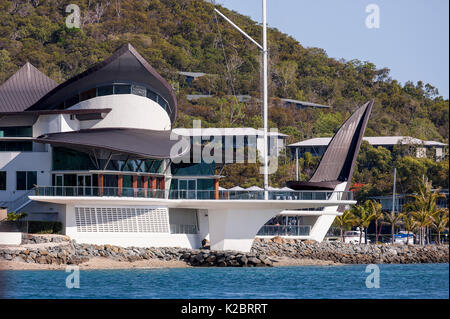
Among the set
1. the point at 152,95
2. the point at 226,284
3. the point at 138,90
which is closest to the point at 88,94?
the point at 138,90

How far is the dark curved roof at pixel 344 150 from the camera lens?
57.1 meters

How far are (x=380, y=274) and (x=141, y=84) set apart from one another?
60.7ft

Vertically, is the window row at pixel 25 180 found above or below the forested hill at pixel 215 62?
below

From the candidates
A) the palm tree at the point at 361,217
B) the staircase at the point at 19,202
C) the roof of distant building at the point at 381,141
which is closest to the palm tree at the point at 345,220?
the palm tree at the point at 361,217

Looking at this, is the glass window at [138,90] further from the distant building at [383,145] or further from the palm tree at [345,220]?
the distant building at [383,145]

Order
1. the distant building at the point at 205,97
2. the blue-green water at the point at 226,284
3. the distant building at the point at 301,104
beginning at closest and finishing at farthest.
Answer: the blue-green water at the point at 226,284 < the distant building at the point at 205,97 < the distant building at the point at 301,104

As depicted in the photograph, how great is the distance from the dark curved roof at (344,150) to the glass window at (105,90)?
1404 centimetres

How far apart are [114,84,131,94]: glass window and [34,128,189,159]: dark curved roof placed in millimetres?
3150

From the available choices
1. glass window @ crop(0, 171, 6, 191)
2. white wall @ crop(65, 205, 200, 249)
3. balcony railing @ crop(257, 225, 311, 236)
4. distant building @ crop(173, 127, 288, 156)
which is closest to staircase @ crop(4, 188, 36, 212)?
glass window @ crop(0, 171, 6, 191)

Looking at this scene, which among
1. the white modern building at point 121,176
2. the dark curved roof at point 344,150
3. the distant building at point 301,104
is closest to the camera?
the white modern building at point 121,176

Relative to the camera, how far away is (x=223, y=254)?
48.2m

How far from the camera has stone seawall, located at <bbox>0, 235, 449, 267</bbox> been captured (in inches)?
1742

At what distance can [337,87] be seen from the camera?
120 m
